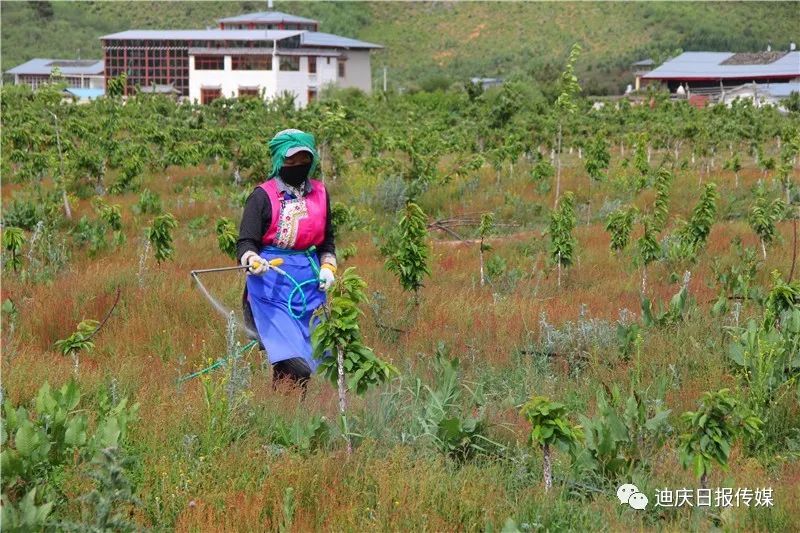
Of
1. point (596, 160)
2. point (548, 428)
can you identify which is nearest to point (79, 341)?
point (548, 428)

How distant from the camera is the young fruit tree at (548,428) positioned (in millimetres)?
4312

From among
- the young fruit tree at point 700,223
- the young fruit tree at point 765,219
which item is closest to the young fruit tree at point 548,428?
the young fruit tree at point 700,223

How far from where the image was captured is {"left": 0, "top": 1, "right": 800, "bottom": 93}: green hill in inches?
3118

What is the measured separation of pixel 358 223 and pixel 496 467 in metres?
9.71

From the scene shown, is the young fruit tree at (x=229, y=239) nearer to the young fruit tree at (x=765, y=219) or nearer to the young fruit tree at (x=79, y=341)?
the young fruit tree at (x=79, y=341)

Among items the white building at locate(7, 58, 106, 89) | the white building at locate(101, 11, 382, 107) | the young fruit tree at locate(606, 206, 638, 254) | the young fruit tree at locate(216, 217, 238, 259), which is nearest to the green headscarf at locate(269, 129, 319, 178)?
the young fruit tree at locate(216, 217, 238, 259)

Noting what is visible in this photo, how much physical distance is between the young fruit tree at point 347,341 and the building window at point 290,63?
199ft

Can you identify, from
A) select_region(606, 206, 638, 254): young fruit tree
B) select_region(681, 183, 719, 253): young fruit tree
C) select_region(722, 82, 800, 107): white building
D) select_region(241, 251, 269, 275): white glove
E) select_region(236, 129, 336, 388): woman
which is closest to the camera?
select_region(241, 251, 269, 275): white glove

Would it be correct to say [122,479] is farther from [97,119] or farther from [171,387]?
[97,119]

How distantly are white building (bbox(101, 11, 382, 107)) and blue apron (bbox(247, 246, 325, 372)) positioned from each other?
5610 centimetres

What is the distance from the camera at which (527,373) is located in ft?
20.5

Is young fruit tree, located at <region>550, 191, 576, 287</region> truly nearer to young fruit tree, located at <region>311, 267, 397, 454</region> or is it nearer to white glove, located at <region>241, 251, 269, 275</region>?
white glove, located at <region>241, 251, 269, 275</region>

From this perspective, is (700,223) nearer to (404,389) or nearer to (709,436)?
(404,389)

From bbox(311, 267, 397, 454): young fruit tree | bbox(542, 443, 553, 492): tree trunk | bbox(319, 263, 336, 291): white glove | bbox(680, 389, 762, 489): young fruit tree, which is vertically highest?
bbox(319, 263, 336, 291): white glove
